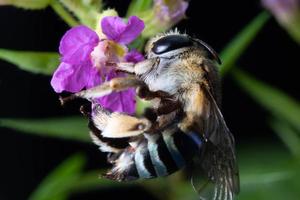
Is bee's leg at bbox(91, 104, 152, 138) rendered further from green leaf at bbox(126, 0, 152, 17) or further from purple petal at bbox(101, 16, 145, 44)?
green leaf at bbox(126, 0, 152, 17)

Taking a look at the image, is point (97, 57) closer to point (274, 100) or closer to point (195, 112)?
point (195, 112)

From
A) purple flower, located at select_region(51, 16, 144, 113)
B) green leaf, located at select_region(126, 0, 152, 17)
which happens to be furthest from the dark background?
purple flower, located at select_region(51, 16, 144, 113)

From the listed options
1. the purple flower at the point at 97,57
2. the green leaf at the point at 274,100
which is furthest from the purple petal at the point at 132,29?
the green leaf at the point at 274,100

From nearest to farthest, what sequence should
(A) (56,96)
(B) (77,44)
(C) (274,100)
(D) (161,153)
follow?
(D) (161,153) → (B) (77,44) → (C) (274,100) → (A) (56,96)

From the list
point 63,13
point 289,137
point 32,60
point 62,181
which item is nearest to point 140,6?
point 63,13

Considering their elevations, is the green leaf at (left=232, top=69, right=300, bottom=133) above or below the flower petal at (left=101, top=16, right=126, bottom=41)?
below

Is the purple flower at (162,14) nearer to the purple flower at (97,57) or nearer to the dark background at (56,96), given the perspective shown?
the purple flower at (97,57)
